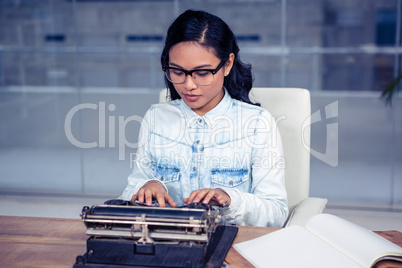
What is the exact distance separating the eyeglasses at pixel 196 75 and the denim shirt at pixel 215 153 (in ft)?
0.80

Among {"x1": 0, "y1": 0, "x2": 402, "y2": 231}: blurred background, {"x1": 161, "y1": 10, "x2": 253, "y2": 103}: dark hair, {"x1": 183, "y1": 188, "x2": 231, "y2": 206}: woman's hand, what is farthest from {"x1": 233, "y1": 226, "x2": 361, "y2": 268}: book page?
{"x1": 0, "y1": 0, "x2": 402, "y2": 231}: blurred background

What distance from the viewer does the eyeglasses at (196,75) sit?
5.15 ft

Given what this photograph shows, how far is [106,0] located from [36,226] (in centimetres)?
279

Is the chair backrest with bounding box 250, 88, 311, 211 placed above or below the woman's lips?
below

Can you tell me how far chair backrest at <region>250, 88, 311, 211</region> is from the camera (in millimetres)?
1854

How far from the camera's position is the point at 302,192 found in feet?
6.11

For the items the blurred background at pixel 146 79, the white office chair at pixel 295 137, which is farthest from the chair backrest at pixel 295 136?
the blurred background at pixel 146 79

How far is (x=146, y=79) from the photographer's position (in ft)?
13.0

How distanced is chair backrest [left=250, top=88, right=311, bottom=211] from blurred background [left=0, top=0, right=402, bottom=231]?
1.74m

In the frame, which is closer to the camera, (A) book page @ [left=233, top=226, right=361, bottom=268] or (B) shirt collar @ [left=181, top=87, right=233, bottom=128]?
(A) book page @ [left=233, top=226, right=361, bottom=268]

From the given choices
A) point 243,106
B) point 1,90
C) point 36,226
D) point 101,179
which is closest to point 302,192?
point 243,106

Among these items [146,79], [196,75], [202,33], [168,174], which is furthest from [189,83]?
[146,79]

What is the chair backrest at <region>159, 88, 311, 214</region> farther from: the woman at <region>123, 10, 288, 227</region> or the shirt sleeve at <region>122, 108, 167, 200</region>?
the shirt sleeve at <region>122, 108, 167, 200</region>

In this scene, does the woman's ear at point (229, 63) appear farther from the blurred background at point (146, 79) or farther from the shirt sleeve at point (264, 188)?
the blurred background at point (146, 79)
